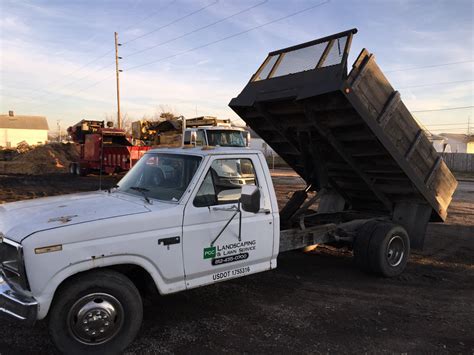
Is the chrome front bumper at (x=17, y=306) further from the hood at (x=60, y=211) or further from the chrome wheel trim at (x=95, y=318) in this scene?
the hood at (x=60, y=211)

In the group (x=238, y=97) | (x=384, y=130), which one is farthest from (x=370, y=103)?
(x=238, y=97)

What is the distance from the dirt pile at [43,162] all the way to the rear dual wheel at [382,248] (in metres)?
Result: 29.1

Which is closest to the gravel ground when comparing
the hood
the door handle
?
the door handle

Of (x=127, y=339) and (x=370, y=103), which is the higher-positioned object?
(x=370, y=103)

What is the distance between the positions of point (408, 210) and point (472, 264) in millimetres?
1458

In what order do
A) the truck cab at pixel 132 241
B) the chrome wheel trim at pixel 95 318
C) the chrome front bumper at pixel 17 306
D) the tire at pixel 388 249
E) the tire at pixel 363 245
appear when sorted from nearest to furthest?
1. the chrome front bumper at pixel 17 306
2. the truck cab at pixel 132 241
3. the chrome wheel trim at pixel 95 318
4. the tire at pixel 388 249
5. the tire at pixel 363 245

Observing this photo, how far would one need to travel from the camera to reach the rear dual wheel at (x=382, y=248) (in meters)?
6.05

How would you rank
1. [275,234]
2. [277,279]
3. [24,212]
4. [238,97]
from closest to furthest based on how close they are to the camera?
[24,212] → [275,234] → [277,279] → [238,97]

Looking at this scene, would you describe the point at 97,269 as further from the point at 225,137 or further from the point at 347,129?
the point at 225,137

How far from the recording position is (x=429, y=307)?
16.7ft

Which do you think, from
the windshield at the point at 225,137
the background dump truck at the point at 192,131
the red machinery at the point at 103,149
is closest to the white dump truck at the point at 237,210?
the background dump truck at the point at 192,131

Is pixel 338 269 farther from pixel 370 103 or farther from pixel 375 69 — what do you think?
pixel 375 69

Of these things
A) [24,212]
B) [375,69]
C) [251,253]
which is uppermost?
[375,69]

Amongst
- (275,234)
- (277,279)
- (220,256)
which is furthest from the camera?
(277,279)
